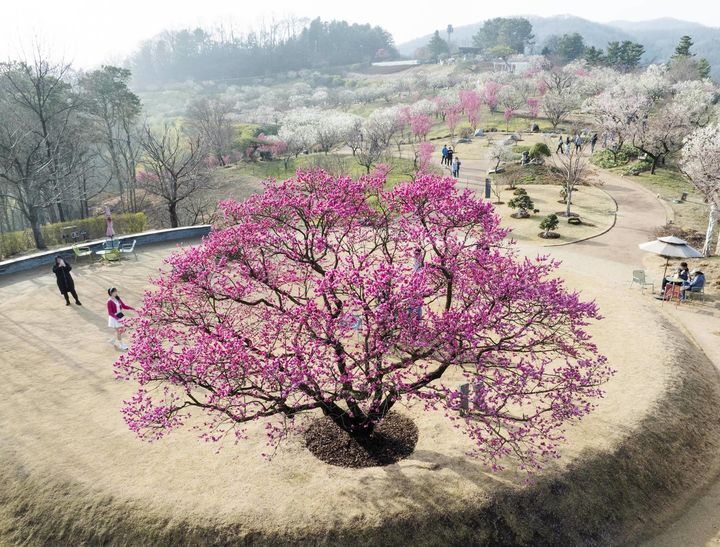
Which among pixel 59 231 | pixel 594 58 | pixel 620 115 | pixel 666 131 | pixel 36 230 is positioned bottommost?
pixel 59 231

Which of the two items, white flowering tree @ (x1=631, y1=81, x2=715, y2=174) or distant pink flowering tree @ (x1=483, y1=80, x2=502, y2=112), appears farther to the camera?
distant pink flowering tree @ (x1=483, y1=80, x2=502, y2=112)

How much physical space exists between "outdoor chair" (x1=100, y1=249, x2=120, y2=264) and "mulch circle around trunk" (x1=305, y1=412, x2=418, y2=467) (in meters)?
15.8

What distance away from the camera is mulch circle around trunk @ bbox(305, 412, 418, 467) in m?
10.6

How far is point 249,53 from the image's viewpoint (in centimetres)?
14112

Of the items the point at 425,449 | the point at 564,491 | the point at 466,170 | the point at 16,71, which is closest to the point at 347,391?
the point at 425,449

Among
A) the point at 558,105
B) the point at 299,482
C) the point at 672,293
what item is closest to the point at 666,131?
the point at 558,105

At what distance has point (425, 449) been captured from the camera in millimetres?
11023

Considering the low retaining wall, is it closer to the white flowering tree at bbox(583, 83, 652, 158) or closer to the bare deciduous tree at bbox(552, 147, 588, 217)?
the bare deciduous tree at bbox(552, 147, 588, 217)

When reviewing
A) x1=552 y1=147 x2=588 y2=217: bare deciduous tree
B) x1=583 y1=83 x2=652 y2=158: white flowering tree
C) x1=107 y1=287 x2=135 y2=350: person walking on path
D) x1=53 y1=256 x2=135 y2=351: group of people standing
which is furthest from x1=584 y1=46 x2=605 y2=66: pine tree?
x1=107 y1=287 x2=135 y2=350: person walking on path

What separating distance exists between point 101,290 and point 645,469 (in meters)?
19.4

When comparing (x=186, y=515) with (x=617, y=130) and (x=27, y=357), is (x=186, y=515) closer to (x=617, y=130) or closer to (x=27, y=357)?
(x=27, y=357)

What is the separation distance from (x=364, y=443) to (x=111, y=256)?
17399mm

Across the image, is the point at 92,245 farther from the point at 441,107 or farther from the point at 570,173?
the point at 441,107

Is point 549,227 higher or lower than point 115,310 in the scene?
lower
